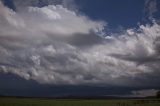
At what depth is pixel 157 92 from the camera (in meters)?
156

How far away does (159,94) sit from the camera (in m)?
153

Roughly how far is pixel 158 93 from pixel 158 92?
0.55 metres

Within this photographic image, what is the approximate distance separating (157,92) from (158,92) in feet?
4.98

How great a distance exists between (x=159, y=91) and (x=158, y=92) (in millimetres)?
854

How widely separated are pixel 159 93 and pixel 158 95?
3.85 ft

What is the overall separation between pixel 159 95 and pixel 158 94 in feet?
4.66

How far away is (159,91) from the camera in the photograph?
15400 cm

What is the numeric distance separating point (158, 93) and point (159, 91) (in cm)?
118

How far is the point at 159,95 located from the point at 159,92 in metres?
1.73

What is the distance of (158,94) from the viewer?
505 ft

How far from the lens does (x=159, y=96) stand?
151625 millimetres

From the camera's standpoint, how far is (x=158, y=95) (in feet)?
504

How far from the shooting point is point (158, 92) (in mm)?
154500

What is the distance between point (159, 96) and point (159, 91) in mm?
3309
